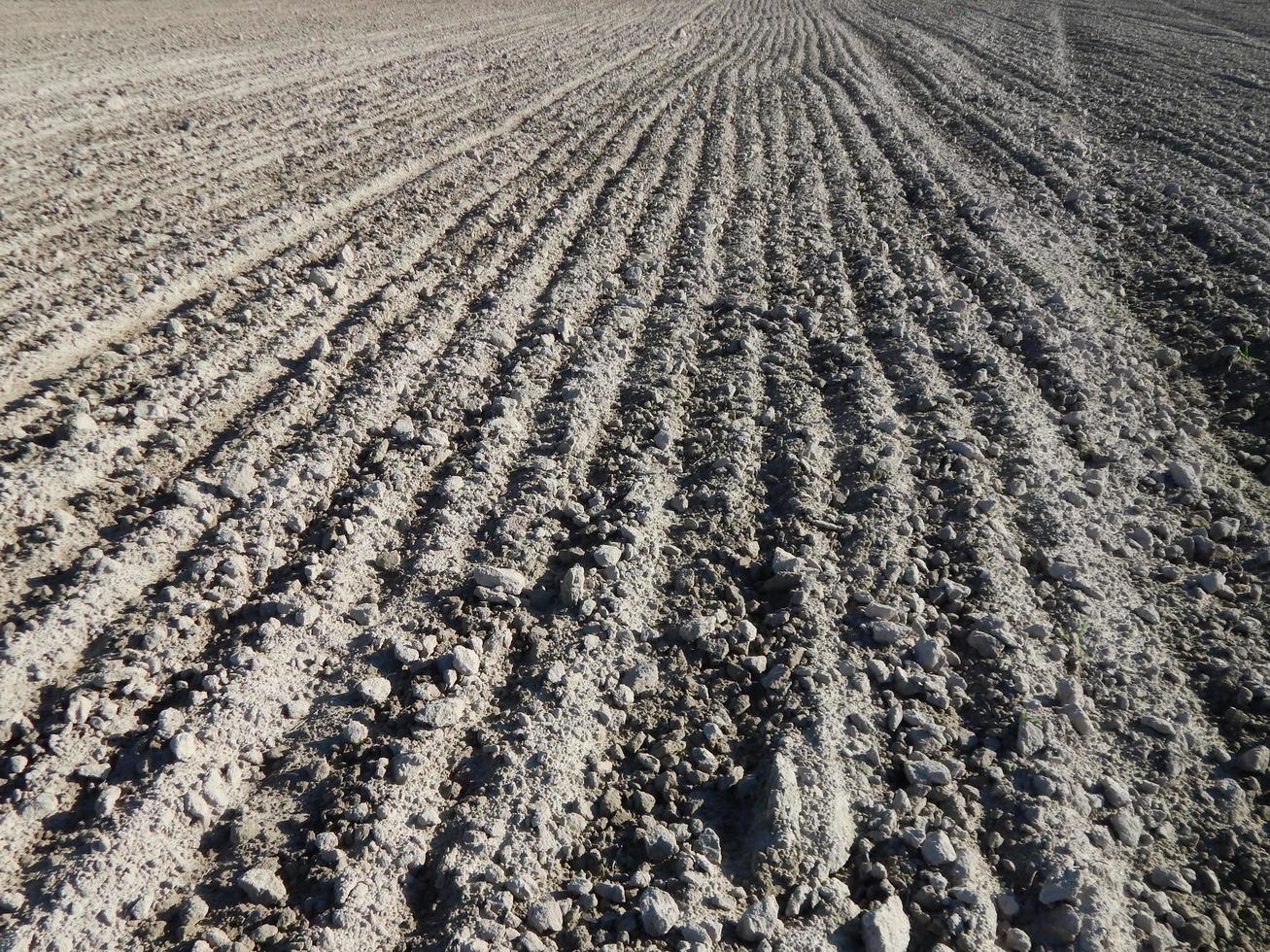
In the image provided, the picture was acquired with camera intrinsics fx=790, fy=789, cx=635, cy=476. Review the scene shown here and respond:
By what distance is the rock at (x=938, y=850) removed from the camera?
7.57ft

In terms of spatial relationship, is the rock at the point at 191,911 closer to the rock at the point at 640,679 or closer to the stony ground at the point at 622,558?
the stony ground at the point at 622,558

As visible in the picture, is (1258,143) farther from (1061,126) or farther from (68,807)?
(68,807)

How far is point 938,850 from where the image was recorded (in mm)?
2320

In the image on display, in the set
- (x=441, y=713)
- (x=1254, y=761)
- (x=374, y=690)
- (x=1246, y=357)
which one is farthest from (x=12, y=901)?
(x=1246, y=357)

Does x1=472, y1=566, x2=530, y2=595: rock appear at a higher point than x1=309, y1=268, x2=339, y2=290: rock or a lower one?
lower

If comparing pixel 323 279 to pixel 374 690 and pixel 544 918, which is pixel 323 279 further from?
pixel 544 918

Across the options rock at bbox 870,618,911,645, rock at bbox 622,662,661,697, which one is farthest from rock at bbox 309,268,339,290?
rock at bbox 870,618,911,645

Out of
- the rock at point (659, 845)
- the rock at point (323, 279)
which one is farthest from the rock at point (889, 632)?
the rock at point (323, 279)

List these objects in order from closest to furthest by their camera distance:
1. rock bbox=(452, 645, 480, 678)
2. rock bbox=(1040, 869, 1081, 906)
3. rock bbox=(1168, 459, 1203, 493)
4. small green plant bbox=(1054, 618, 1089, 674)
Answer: rock bbox=(1040, 869, 1081, 906), rock bbox=(452, 645, 480, 678), small green plant bbox=(1054, 618, 1089, 674), rock bbox=(1168, 459, 1203, 493)

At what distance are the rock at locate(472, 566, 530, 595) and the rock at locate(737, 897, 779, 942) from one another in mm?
1431

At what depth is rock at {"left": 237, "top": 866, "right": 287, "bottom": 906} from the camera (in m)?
2.11

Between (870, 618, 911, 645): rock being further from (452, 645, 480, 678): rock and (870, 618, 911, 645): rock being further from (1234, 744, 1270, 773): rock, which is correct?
(452, 645, 480, 678): rock

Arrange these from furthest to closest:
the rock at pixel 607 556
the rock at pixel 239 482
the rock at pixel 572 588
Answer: the rock at pixel 239 482
the rock at pixel 607 556
the rock at pixel 572 588

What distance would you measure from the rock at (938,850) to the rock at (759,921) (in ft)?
1.61
